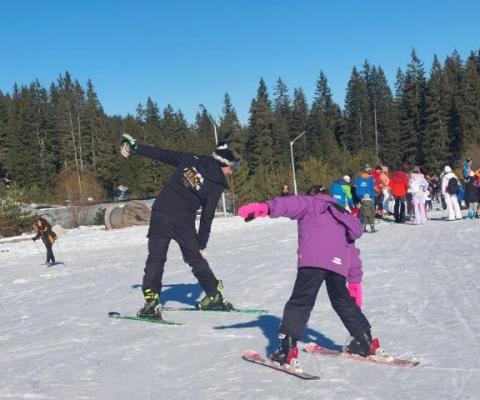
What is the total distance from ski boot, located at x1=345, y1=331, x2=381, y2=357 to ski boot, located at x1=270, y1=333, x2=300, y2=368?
0.54m

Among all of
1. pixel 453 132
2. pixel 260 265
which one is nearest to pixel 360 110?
pixel 453 132

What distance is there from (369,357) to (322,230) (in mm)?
1150

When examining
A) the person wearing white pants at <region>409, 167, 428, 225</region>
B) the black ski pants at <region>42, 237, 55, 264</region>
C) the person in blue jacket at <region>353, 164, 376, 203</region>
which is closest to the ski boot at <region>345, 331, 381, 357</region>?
the black ski pants at <region>42, 237, 55, 264</region>

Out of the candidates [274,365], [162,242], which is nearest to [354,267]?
[274,365]

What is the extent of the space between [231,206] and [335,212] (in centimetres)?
4985

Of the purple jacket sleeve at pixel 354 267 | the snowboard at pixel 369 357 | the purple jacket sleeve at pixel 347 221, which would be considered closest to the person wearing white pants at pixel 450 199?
the purple jacket sleeve at pixel 354 267

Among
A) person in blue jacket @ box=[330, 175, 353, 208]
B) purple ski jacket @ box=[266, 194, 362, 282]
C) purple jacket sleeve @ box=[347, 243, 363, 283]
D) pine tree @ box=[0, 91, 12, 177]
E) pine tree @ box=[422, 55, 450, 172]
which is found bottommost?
purple jacket sleeve @ box=[347, 243, 363, 283]

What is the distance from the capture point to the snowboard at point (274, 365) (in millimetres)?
4582

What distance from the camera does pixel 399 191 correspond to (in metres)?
17.7

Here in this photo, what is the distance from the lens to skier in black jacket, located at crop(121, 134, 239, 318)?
666 cm

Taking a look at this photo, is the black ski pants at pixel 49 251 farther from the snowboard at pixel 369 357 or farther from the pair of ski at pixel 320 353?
the snowboard at pixel 369 357

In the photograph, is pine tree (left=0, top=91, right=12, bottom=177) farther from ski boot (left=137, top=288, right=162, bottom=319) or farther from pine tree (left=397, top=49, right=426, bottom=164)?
ski boot (left=137, top=288, right=162, bottom=319)

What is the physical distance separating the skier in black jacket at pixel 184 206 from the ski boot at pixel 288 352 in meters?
2.22

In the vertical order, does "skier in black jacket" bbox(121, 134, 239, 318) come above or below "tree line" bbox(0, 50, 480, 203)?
below
